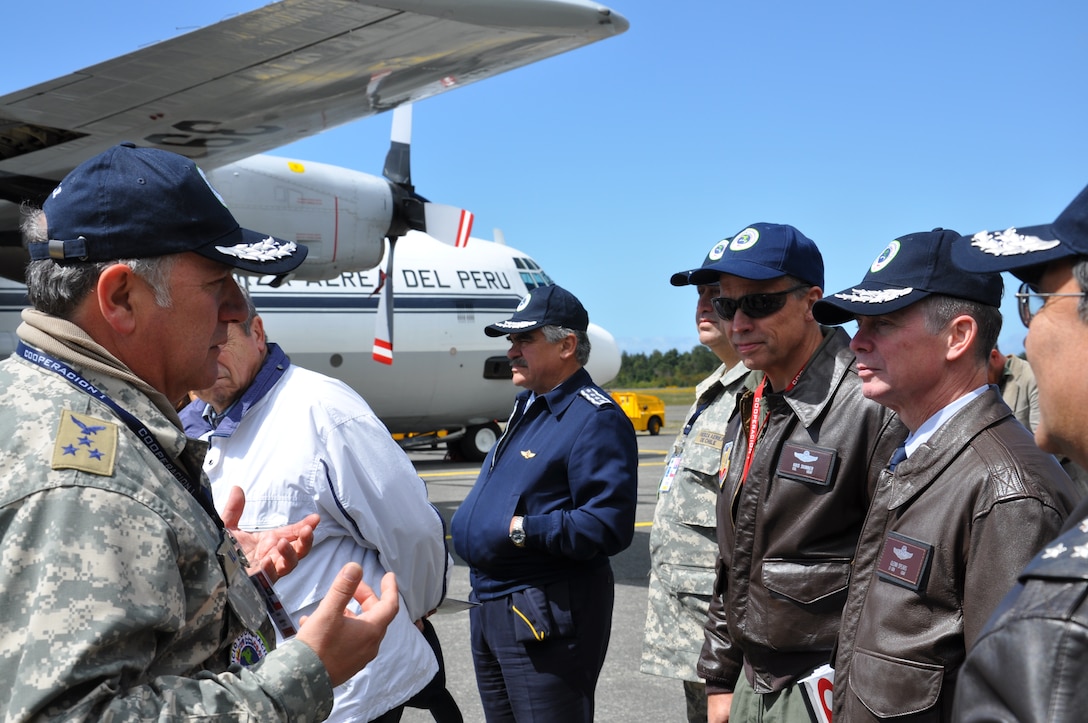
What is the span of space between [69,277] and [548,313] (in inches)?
98.7

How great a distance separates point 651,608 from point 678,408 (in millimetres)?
37243

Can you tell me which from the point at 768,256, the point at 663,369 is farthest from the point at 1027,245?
the point at 663,369

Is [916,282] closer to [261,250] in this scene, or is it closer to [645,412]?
[261,250]

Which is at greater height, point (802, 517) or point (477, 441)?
point (802, 517)

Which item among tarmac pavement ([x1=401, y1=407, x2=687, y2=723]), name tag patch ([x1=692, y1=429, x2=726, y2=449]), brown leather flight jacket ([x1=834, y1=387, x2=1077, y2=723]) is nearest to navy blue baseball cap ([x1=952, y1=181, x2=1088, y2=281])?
brown leather flight jacket ([x1=834, y1=387, x2=1077, y2=723])

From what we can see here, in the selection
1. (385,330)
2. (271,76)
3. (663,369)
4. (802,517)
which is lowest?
(663,369)

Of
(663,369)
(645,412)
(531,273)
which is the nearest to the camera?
(531,273)

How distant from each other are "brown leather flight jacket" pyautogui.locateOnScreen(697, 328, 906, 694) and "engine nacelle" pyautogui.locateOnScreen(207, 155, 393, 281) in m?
6.98

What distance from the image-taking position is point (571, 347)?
3.96 m

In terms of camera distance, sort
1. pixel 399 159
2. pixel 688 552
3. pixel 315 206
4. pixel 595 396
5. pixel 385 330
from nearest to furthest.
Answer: pixel 688 552, pixel 595 396, pixel 315 206, pixel 399 159, pixel 385 330

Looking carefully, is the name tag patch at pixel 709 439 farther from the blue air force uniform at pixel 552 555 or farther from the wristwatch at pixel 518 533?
the wristwatch at pixel 518 533

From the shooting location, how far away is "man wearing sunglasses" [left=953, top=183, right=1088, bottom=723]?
37.5 inches

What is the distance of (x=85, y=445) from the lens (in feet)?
4.57

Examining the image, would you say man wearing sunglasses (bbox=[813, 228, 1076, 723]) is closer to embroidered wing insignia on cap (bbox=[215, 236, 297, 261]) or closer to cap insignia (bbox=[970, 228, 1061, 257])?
cap insignia (bbox=[970, 228, 1061, 257])
